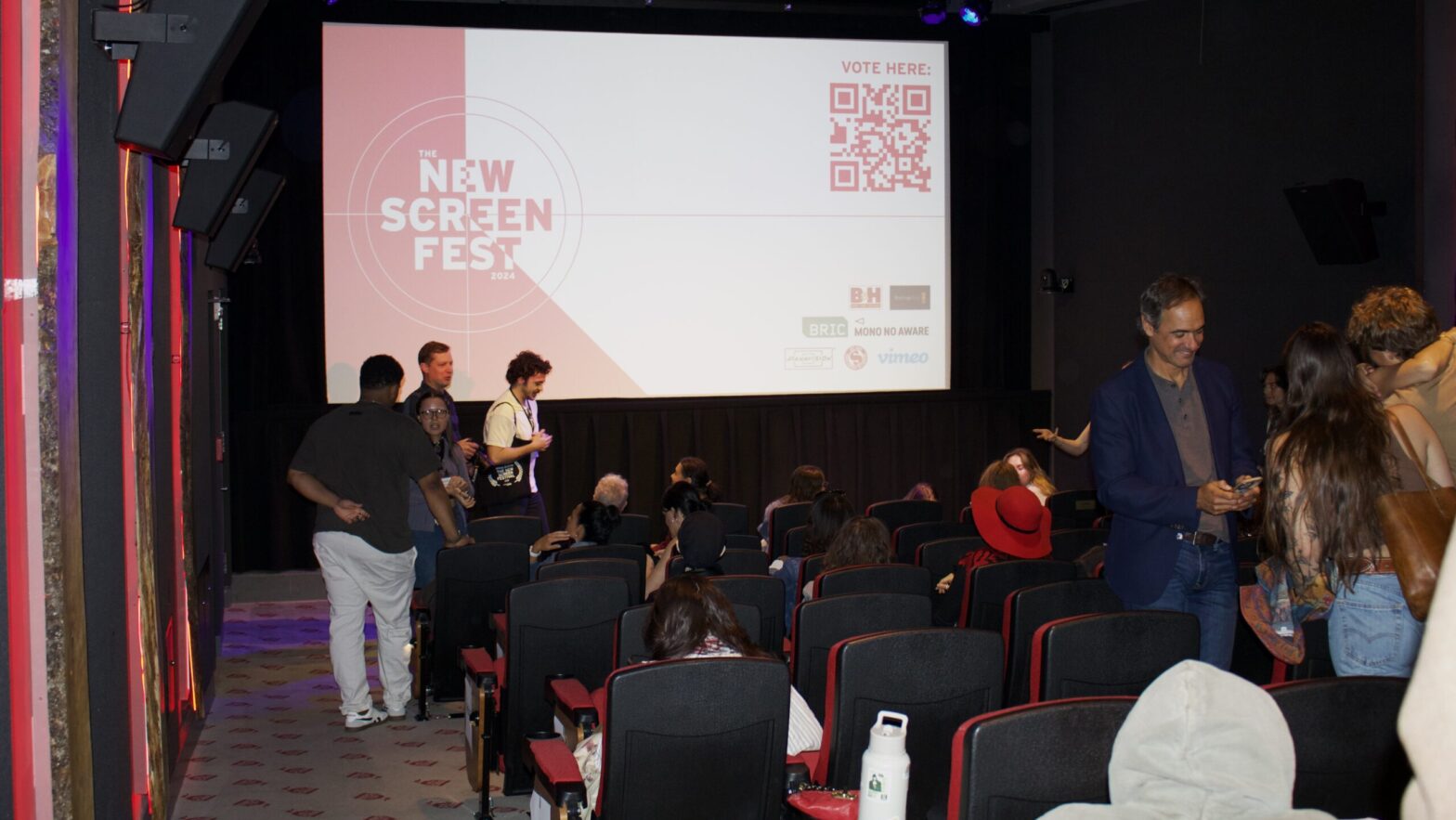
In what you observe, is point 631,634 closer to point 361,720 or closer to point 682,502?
point 682,502

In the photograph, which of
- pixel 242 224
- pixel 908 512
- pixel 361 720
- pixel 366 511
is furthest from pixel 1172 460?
pixel 242 224

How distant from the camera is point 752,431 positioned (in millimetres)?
10039

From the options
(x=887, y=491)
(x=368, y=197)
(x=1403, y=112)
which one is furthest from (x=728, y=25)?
(x=1403, y=112)

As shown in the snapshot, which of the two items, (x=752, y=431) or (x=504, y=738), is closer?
(x=504, y=738)

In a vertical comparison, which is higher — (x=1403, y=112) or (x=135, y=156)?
(x=1403, y=112)

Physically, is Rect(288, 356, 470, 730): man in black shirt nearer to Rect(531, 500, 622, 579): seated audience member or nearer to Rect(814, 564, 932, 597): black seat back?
Rect(531, 500, 622, 579): seated audience member

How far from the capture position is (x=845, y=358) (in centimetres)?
998

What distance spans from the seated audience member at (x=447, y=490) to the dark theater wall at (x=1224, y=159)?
529cm

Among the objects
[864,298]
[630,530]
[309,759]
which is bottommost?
[309,759]

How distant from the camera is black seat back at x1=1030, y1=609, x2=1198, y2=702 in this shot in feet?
9.56

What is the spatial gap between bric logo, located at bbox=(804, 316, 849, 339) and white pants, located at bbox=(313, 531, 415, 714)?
4822 millimetres

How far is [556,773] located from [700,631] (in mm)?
497

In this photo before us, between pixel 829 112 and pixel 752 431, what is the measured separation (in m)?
2.49

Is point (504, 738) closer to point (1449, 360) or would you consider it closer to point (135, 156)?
point (135, 156)
